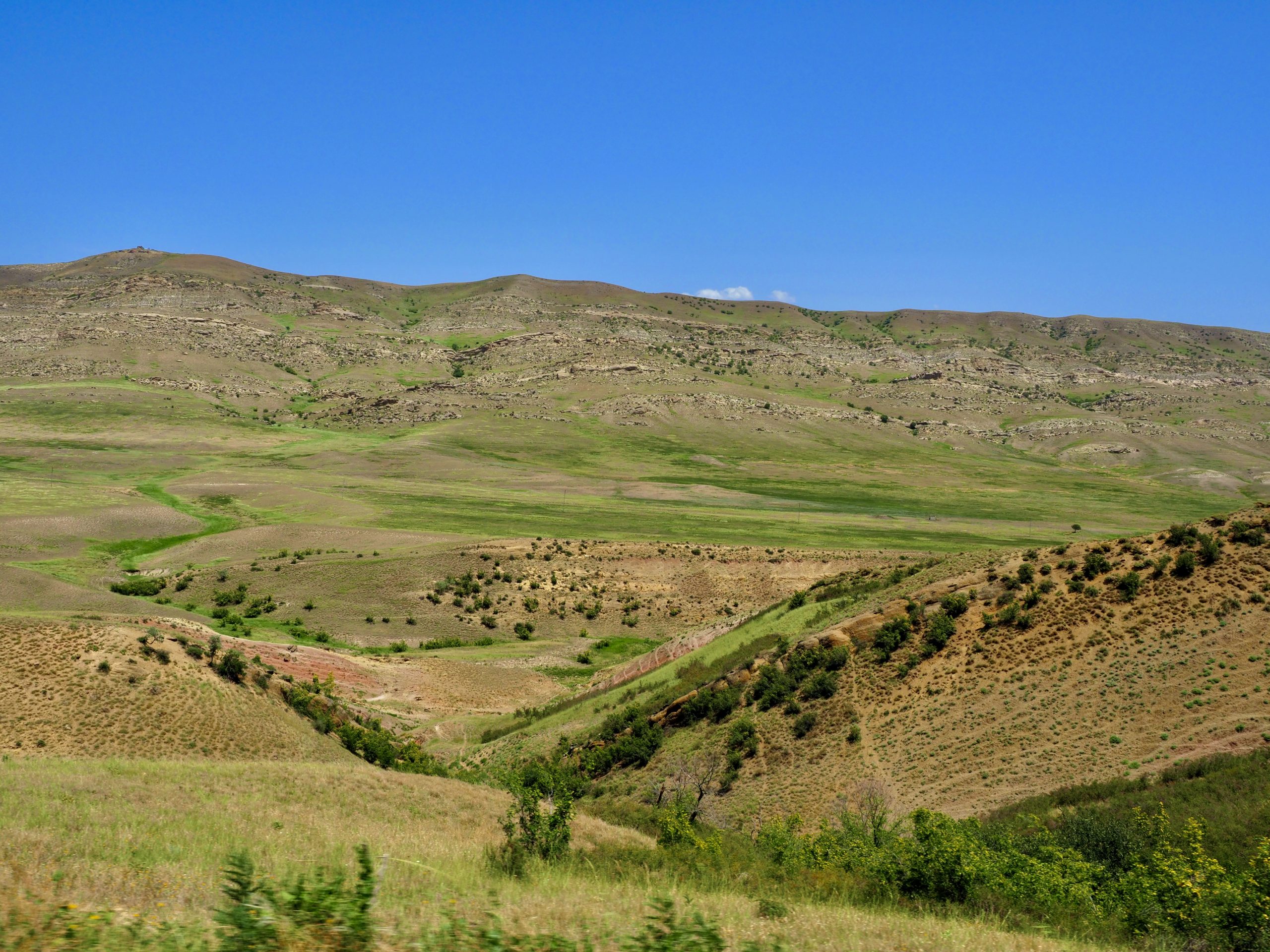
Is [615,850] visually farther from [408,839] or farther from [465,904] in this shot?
[465,904]

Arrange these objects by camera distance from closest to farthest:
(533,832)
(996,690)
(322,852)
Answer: (322,852), (533,832), (996,690)

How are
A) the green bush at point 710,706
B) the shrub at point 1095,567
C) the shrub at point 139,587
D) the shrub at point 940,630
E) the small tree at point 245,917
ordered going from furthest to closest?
1. the shrub at point 139,587
2. the green bush at point 710,706
3. the shrub at point 1095,567
4. the shrub at point 940,630
5. the small tree at point 245,917

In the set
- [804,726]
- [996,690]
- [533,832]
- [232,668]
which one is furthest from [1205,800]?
[232,668]

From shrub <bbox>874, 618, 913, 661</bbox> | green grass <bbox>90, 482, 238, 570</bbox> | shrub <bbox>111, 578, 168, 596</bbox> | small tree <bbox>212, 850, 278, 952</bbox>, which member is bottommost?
shrub <bbox>111, 578, 168, 596</bbox>

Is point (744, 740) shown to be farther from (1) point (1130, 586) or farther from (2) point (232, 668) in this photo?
(2) point (232, 668)

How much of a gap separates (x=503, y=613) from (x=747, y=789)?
3649 centimetres

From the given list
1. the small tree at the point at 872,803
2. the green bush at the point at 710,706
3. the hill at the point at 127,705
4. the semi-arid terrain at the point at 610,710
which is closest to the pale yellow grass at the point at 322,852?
the semi-arid terrain at the point at 610,710

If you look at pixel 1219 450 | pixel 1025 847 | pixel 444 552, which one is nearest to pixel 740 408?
pixel 1219 450

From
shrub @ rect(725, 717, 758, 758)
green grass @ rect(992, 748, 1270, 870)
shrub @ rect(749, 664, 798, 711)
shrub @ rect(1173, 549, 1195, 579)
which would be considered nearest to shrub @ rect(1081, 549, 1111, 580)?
shrub @ rect(1173, 549, 1195, 579)

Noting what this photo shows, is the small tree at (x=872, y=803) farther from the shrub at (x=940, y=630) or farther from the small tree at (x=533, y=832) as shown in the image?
the small tree at (x=533, y=832)

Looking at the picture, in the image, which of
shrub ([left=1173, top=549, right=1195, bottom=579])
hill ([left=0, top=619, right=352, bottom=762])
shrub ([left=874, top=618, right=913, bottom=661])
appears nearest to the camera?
hill ([left=0, top=619, right=352, bottom=762])

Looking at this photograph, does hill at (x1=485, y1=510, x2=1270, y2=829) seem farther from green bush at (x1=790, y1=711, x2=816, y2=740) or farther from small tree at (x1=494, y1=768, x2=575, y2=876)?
small tree at (x1=494, y1=768, x2=575, y2=876)

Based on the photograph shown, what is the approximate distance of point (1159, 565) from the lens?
90.2 ft

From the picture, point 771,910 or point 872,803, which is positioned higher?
point 771,910
